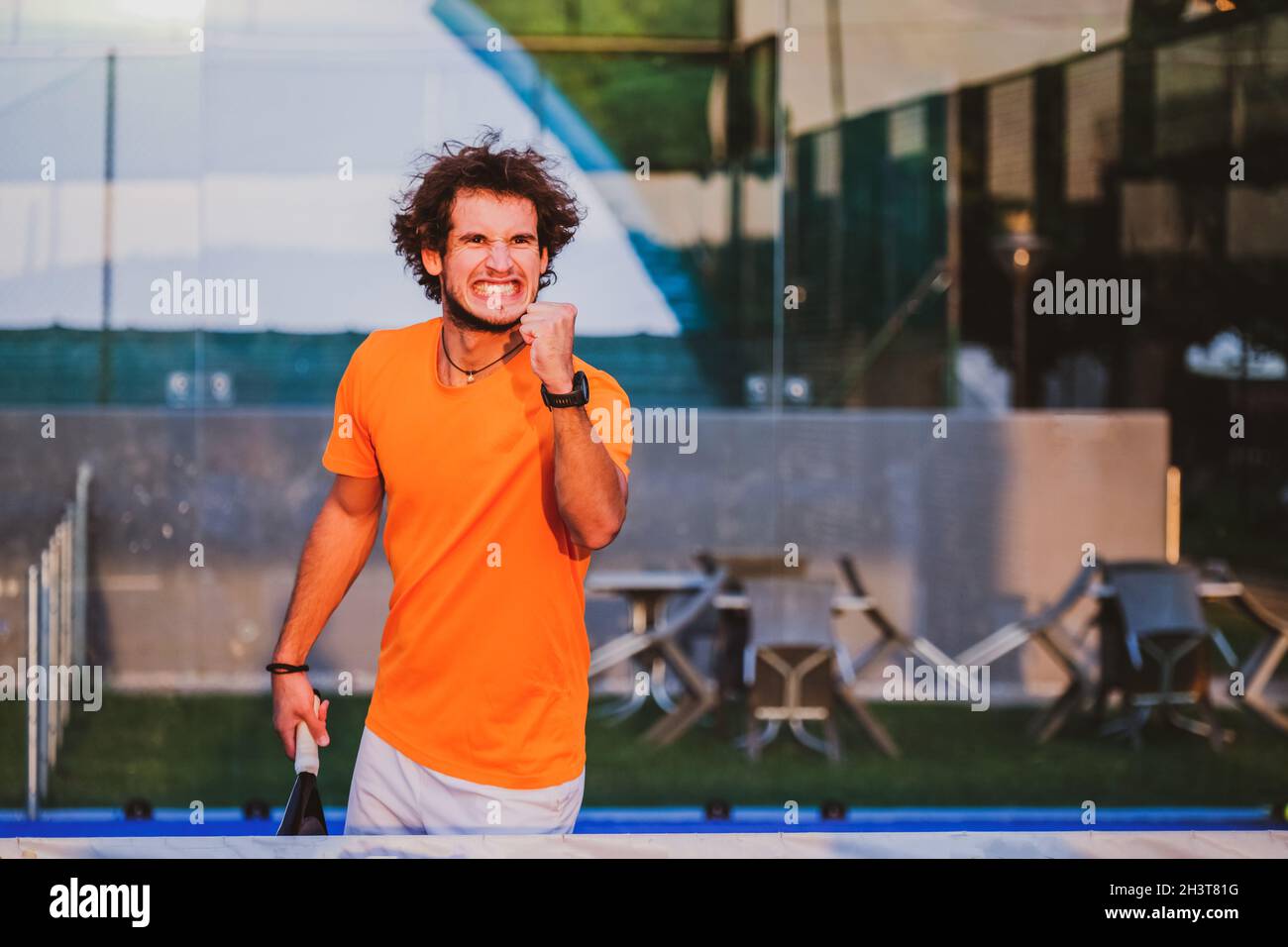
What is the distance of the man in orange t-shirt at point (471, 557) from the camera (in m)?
3.00

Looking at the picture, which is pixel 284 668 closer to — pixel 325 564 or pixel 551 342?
pixel 325 564

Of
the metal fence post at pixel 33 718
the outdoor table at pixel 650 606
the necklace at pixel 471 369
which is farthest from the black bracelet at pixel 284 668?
the outdoor table at pixel 650 606

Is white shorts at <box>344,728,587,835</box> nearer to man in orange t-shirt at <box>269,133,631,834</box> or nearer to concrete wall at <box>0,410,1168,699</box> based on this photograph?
man in orange t-shirt at <box>269,133,631,834</box>

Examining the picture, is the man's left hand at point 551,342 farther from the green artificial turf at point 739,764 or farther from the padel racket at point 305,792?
the green artificial turf at point 739,764

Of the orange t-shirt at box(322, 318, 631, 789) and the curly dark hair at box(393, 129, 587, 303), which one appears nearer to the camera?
the orange t-shirt at box(322, 318, 631, 789)

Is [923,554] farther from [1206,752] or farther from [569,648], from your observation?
[569,648]

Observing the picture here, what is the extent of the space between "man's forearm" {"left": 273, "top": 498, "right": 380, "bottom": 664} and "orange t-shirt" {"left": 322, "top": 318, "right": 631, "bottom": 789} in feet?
0.49

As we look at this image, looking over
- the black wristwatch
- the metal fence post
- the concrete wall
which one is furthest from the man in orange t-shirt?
the concrete wall

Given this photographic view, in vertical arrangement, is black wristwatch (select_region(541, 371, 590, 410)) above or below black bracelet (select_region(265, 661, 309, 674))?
above

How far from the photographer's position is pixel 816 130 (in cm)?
575

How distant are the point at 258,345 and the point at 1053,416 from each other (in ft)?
9.97

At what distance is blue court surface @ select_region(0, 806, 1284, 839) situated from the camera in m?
4.65

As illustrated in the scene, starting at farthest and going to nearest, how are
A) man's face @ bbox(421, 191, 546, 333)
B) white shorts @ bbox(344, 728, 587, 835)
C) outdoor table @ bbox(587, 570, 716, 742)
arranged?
outdoor table @ bbox(587, 570, 716, 742) < man's face @ bbox(421, 191, 546, 333) < white shorts @ bbox(344, 728, 587, 835)
